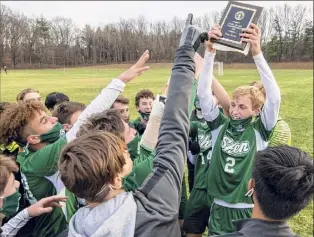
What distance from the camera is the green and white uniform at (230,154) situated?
350 centimetres

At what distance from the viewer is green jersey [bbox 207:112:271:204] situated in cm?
350

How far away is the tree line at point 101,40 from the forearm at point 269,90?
73.0m

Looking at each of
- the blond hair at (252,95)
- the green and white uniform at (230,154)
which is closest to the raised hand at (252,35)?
the green and white uniform at (230,154)

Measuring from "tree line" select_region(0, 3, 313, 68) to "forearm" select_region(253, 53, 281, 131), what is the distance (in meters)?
73.0

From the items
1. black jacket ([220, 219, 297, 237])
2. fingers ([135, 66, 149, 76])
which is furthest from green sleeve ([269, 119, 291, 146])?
black jacket ([220, 219, 297, 237])

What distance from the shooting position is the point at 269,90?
331 centimetres

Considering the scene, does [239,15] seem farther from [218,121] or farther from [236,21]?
[218,121]

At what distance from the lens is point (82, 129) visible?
254cm

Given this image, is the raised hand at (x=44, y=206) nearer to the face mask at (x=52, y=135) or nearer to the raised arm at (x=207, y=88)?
the face mask at (x=52, y=135)

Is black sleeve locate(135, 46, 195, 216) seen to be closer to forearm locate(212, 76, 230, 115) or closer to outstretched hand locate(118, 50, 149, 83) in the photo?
outstretched hand locate(118, 50, 149, 83)

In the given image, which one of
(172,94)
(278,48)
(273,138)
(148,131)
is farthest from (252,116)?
(278,48)

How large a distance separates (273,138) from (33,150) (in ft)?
7.00

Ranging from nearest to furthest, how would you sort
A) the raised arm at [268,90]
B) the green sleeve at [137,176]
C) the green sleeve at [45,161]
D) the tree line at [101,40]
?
the green sleeve at [137,176]
the green sleeve at [45,161]
the raised arm at [268,90]
the tree line at [101,40]

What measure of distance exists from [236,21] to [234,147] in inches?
45.2
